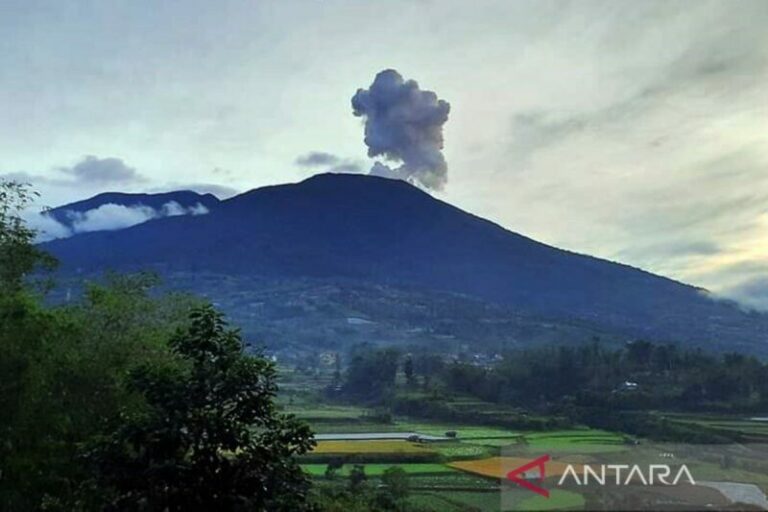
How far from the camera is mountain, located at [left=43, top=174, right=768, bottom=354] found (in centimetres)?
6669

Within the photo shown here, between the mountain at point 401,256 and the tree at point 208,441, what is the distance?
44.1m

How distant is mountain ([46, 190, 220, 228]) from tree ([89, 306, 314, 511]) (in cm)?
13258

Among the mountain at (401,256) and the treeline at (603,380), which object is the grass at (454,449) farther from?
the mountain at (401,256)

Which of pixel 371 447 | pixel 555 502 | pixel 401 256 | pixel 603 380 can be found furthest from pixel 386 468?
pixel 401 256

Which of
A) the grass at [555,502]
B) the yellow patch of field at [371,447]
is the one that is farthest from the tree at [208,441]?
the yellow patch of field at [371,447]

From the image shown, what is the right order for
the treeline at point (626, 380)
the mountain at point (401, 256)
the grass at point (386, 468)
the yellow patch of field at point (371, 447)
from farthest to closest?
the mountain at point (401, 256), the yellow patch of field at point (371, 447), the treeline at point (626, 380), the grass at point (386, 468)

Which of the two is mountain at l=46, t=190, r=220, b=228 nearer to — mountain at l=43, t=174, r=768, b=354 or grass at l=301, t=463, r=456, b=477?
mountain at l=43, t=174, r=768, b=354

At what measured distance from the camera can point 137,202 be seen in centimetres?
15425

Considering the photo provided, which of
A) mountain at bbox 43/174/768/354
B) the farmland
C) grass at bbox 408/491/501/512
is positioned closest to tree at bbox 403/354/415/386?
the farmland

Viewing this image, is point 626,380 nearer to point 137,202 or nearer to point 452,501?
point 452,501

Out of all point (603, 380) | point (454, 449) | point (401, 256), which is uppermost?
point (401, 256)

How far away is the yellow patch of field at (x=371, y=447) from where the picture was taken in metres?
23.9

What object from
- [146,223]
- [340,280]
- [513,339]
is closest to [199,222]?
[146,223]

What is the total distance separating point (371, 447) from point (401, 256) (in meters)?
80.9
